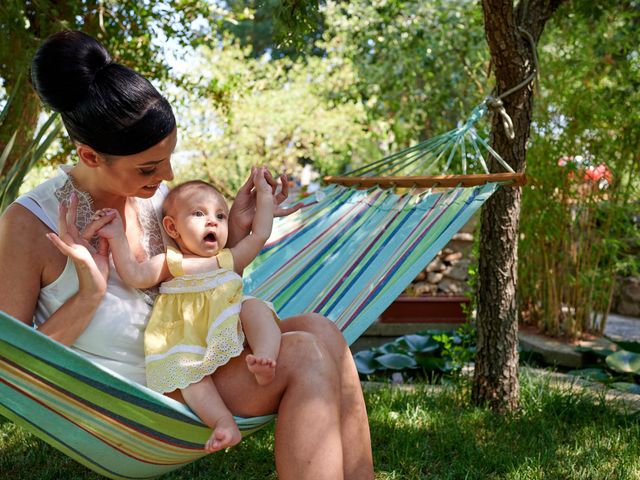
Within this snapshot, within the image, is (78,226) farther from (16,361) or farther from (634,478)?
(634,478)

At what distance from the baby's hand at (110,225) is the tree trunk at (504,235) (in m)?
1.44

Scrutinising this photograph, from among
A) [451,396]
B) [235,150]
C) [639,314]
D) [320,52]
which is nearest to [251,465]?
[451,396]

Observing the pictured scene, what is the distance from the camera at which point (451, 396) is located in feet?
9.55

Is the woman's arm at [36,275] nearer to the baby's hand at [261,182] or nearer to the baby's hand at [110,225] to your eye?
the baby's hand at [110,225]

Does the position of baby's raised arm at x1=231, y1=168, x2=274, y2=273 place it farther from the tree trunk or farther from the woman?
the tree trunk

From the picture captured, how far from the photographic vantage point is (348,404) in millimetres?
1634

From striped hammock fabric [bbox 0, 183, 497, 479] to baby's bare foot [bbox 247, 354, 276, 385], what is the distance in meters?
0.10

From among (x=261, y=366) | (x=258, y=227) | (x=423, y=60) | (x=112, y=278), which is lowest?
(x=261, y=366)

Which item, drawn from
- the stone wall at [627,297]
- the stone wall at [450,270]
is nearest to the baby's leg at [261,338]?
the stone wall at [450,270]

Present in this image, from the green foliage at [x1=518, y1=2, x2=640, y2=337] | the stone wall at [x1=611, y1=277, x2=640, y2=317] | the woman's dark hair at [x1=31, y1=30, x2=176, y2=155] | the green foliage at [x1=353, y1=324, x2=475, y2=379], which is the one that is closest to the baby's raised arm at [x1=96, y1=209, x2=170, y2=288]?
the woman's dark hair at [x1=31, y1=30, x2=176, y2=155]

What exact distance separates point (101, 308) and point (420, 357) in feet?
7.39

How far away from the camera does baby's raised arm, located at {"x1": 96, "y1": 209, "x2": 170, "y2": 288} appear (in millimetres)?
1581

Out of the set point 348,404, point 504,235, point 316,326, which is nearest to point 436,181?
point 504,235

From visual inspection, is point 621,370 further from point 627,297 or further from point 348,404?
point 627,297
